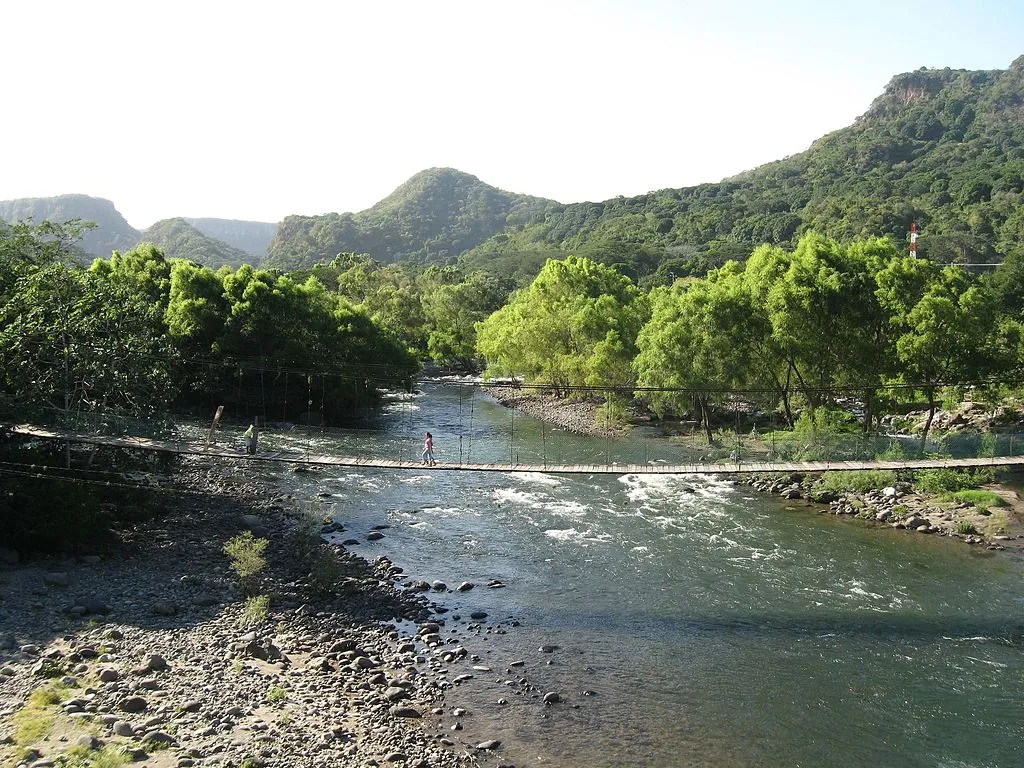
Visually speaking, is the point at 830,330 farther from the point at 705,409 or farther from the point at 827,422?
the point at 705,409

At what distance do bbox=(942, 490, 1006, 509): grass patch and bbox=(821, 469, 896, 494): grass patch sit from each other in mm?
1485

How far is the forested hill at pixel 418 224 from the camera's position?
135 metres

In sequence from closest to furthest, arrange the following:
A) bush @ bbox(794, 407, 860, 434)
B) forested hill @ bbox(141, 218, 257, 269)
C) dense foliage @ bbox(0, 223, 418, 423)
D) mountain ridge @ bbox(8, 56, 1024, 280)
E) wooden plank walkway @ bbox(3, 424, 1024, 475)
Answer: wooden plank walkway @ bbox(3, 424, 1024, 475) < dense foliage @ bbox(0, 223, 418, 423) < bush @ bbox(794, 407, 860, 434) < mountain ridge @ bbox(8, 56, 1024, 280) < forested hill @ bbox(141, 218, 257, 269)

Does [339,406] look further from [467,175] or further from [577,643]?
[467,175]

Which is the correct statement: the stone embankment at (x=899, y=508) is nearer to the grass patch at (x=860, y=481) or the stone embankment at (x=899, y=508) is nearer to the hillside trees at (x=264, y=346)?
the grass patch at (x=860, y=481)

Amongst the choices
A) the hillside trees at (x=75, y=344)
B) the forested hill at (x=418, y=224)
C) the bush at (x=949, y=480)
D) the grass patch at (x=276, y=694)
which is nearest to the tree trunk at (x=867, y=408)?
the bush at (x=949, y=480)

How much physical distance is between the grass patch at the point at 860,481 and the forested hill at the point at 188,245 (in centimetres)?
11484

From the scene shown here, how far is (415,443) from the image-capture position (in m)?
23.9

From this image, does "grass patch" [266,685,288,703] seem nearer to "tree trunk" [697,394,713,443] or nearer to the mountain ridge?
"tree trunk" [697,394,713,443]

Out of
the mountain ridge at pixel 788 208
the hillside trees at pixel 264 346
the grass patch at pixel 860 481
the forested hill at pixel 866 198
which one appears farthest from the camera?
the mountain ridge at pixel 788 208

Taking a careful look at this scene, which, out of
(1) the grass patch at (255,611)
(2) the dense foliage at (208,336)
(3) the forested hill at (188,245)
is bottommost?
(1) the grass patch at (255,611)

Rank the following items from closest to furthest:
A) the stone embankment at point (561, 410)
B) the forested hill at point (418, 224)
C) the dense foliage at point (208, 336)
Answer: the dense foliage at point (208, 336), the stone embankment at point (561, 410), the forested hill at point (418, 224)

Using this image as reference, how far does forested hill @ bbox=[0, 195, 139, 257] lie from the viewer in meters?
151

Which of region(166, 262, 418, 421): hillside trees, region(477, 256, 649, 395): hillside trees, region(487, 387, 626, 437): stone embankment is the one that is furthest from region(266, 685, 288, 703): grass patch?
region(477, 256, 649, 395): hillside trees
